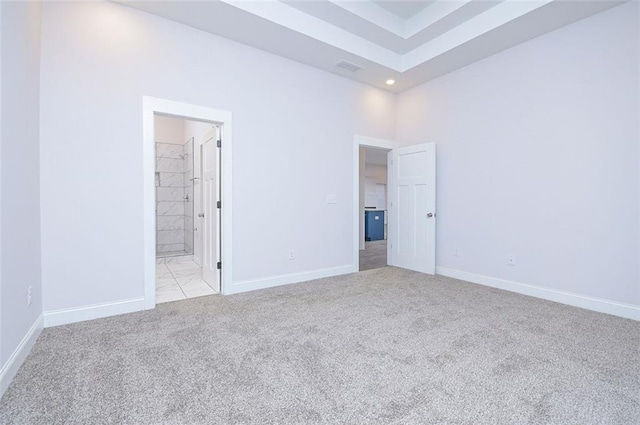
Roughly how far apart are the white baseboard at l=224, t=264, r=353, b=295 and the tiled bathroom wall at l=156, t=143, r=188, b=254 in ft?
11.9

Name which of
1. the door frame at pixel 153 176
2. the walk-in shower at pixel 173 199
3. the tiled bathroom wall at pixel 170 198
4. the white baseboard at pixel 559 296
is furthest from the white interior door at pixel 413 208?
the tiled bathroom wall at pixel 170 198

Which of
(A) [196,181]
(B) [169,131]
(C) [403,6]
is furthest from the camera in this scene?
(B) [169,131]

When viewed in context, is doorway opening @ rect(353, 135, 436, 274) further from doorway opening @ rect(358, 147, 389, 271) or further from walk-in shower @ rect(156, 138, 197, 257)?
walk-in shower @ rect(156, 138, 197, 257)

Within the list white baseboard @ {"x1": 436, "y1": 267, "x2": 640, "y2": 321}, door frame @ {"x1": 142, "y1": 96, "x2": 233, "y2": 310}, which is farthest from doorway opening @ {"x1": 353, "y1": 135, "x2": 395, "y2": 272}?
door frame @ {"x1": 142, "y1": 96, "x2": 233, "y2": 310}

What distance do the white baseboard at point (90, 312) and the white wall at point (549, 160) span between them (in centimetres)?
399

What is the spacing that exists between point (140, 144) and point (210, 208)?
114 cm

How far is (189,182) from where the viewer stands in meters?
6.30

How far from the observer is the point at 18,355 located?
1882 mm

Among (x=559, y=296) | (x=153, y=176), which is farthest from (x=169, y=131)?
(x=559, y=296)

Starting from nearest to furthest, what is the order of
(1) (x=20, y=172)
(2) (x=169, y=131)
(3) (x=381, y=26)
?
(1) (x=20, y=172) < (3) (x=381, y=26) < (2) (x=169, y=131)

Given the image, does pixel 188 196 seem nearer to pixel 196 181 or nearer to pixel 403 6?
pixel 196 181

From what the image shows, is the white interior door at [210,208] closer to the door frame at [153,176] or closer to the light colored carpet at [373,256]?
the door frame at [153,176]

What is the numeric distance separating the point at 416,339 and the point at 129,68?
3.57 metres

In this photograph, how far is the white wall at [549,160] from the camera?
286cm
